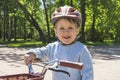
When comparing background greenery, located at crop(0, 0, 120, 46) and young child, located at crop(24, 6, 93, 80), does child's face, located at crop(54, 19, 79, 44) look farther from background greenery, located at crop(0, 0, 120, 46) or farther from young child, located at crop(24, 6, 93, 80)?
background greenery, located at crop(0, 0, 120, 46)

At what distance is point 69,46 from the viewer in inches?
120

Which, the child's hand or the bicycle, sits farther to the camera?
the child's hand

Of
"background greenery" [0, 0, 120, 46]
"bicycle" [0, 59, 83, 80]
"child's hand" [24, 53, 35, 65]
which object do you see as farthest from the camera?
"background greenery" [0, 0, 120, 46]

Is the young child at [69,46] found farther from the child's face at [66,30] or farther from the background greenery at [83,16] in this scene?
the background greenery at [83,16]

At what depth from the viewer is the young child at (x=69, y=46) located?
286cm

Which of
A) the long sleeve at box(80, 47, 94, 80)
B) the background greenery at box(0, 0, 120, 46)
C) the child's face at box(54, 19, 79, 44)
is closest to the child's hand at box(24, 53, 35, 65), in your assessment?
the child's face at box(54, 19, 79, 44)

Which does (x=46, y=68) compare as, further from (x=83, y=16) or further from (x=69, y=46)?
(x=83, y=16)

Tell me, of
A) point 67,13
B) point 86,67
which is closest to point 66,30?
point 67,13

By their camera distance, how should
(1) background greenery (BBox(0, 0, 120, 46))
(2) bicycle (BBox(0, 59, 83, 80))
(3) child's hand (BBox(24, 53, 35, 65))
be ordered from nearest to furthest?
(2) bicycle (BBox(0, 59, 83, 80))
(3) child's hand (BBox(24, 53, 35, 65))
(1) background greenery (BBox(0, 0, 120, 46))

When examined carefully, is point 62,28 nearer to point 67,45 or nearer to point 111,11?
point 67,45

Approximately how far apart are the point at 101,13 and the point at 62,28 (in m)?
38.9

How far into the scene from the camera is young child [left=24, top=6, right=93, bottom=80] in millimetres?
2855

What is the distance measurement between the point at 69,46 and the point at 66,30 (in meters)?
0.20

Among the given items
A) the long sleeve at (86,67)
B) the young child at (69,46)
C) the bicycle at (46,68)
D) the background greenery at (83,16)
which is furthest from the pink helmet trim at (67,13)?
the background greenery at (83,16)
